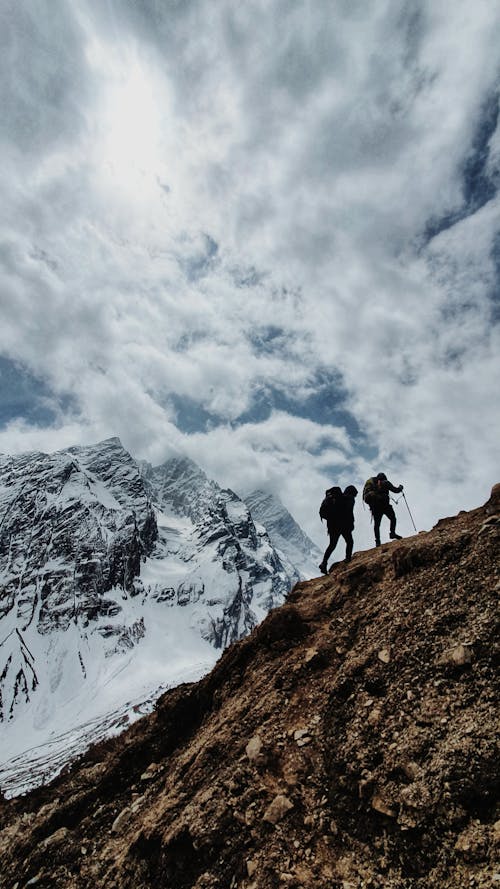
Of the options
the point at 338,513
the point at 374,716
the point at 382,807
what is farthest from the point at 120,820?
the point at 338,513

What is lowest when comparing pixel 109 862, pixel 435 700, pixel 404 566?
pixel 109 862

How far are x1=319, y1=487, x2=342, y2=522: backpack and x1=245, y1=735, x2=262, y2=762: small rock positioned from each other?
9.94 meters

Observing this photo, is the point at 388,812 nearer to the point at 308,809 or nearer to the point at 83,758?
the point at 308,809

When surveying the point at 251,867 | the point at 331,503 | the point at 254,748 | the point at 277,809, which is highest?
the point at 331,503

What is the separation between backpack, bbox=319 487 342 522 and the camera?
18125 mm

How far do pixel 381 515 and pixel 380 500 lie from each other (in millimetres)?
843

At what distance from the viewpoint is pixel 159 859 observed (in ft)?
27.2

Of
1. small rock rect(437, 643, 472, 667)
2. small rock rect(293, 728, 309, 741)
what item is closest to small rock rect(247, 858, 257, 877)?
small rock rect(293, 728, 309, 741)

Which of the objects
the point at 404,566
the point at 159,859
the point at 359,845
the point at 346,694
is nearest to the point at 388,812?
the point at 359,845

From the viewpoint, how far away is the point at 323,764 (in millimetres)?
7969

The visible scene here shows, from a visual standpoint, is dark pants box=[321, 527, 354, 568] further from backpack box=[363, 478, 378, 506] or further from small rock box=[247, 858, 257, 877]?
small rock box=[247, 858, 257, 877]

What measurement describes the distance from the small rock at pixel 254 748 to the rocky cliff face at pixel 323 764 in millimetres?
55

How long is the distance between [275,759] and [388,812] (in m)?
2.72

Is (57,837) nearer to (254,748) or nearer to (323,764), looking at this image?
(254,748)
